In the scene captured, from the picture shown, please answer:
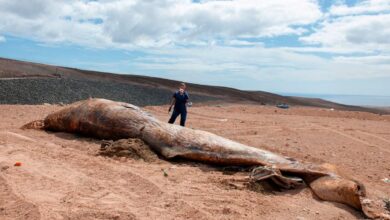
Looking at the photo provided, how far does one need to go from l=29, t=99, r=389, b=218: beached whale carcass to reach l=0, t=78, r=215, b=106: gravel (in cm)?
1074

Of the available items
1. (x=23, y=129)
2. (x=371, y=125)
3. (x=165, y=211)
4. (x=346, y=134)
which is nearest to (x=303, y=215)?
(x=165, y=211)

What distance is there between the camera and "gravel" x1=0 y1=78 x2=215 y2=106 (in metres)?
20.1

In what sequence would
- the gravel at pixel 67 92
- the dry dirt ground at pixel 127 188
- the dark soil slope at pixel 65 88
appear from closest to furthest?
the dry dirt ground at pixel 127 188
the gravel at pixel 67 92
the dark soil slope at pixel 65 88

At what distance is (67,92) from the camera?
73.0 ft

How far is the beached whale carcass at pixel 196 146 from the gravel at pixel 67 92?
10735 millimetres

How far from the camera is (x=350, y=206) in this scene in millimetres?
6203

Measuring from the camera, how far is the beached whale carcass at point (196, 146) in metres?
6.41

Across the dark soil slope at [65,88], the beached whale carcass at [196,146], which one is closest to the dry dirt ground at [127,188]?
the beached whale carcass at [196,146]

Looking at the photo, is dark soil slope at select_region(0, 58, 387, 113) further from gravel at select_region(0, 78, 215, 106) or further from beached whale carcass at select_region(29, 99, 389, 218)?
beached whale carcass at select_region(29, 99, 389, 218)

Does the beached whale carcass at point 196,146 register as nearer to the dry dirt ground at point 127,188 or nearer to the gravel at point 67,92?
the dry dirt ground at point 127,188

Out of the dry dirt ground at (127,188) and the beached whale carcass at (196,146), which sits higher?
the beached whale carcass at (196,146)

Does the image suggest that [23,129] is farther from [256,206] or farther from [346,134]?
[346,134]

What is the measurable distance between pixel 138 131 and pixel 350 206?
406 cm

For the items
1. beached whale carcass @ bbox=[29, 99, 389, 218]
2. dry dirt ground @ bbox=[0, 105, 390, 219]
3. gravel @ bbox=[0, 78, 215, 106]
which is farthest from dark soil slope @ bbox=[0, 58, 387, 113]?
dry dirt ground @ bbox=[0, 105, 390, 219]
